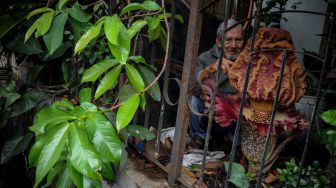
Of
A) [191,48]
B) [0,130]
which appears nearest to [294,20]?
[191,48]

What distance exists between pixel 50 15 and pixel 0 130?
137 cm

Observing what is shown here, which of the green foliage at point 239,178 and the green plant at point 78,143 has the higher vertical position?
the green plant at point 78,143

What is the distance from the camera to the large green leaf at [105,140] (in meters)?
1.24

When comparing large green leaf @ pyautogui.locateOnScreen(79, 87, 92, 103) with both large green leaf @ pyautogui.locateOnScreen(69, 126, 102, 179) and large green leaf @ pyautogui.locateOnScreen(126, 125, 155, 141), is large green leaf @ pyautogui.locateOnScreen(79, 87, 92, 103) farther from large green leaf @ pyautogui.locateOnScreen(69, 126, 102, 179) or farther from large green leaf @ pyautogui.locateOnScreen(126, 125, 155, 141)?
large green leaf @ pyautogui.locateOnScreen(69, 126, 102, 179)

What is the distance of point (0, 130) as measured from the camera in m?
2.55

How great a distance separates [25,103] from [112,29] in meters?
1.37

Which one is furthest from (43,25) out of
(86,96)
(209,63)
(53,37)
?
(209,63)

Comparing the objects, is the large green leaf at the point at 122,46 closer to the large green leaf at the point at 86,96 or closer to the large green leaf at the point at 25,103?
the large green leaf at the point at 86,96

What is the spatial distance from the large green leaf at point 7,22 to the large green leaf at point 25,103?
472 millimetres

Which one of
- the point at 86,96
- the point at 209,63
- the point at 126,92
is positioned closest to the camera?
the point at 126,92

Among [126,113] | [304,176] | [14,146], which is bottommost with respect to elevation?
[14,146]

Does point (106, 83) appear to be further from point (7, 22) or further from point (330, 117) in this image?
point (7, 22)

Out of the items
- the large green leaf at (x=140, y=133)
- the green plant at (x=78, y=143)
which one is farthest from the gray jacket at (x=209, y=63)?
the green plant at (x=78, y=143)

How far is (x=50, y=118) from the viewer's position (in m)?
1.32
